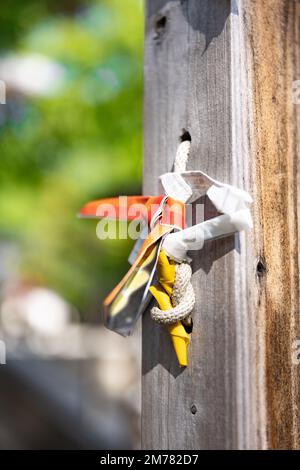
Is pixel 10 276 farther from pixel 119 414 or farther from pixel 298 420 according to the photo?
pixel 298 420

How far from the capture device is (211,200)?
713 mm

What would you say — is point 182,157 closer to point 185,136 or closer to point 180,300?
point 185,136

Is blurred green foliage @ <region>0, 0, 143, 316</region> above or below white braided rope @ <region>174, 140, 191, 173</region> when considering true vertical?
above

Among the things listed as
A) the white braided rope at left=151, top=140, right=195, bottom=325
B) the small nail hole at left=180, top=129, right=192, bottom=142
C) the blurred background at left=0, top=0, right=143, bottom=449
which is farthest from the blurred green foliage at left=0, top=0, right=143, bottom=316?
the white braided rope at left=151, top=140, right=195, bottom=325

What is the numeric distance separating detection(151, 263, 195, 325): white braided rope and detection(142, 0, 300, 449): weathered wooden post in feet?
0.05

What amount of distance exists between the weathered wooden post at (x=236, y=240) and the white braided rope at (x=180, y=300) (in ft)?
0.05

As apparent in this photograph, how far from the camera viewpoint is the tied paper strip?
688 millimetres

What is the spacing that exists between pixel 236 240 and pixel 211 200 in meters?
0.07

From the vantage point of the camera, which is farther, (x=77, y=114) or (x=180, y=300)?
(x=77, y=114)

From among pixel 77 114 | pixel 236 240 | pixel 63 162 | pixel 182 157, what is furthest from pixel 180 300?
pixel 63 162

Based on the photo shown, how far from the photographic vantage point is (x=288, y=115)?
835 millimetres

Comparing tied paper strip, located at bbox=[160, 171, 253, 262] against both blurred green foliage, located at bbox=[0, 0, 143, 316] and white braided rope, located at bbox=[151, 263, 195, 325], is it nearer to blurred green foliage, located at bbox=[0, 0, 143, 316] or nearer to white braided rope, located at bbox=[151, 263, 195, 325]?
white braided rope, located at bbox=[151, 263, 195, 325]

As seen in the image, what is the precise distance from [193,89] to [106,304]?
37 centimetres

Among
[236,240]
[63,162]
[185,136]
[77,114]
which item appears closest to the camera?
Result: [236,240]
